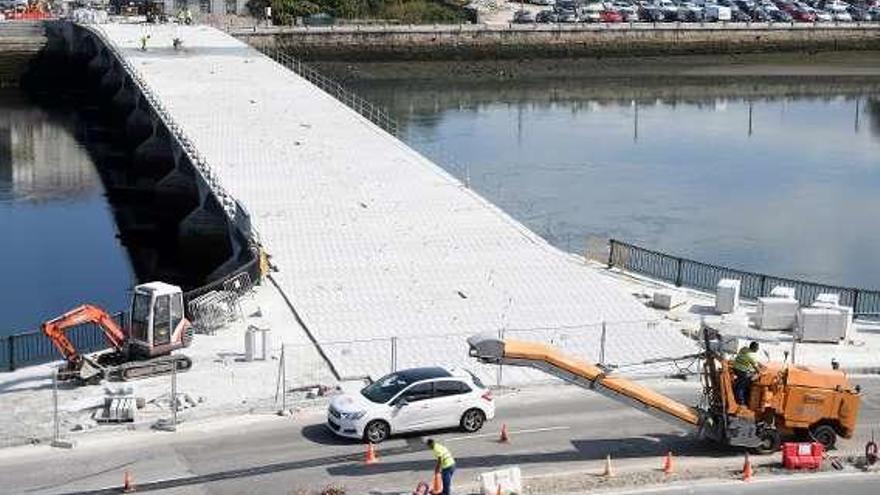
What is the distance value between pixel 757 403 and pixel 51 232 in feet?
111

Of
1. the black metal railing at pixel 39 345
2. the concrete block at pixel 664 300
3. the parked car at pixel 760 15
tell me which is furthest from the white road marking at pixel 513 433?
the parked car at pixel 760 15

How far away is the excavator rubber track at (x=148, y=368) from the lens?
26.1 meters

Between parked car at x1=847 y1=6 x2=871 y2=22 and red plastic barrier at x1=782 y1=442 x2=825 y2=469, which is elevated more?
parked car at x1=847 y1=6 x2=871 y2=22

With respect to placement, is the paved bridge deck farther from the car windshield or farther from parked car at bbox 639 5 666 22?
parked car at bbox 639 5 666 22

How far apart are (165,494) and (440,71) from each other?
249ft

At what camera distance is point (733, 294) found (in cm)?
3142

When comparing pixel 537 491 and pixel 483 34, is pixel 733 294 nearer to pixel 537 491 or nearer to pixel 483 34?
pixel 537 491

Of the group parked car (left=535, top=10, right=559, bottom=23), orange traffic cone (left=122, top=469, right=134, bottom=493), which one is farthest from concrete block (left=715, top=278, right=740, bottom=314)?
parked car (left=535, top=10, right=559, bottom=23)

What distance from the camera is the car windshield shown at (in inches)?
911

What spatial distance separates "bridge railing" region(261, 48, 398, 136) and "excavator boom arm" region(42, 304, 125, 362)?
42975 millimetres

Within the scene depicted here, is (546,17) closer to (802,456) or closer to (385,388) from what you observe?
(385,388)

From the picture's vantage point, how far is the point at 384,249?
36031 mm

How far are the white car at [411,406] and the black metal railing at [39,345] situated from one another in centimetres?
666

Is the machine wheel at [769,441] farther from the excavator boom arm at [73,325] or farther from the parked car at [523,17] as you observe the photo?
the parked car at [523,17]
